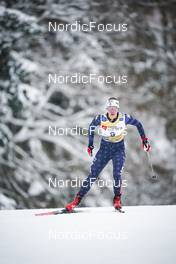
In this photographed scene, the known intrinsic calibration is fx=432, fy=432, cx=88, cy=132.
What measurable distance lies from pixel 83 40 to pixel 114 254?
7.46 feet

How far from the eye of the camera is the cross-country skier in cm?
384

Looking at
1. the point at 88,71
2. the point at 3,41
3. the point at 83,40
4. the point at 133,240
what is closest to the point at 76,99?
the point at 88,71

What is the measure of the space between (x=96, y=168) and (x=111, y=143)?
0.27m

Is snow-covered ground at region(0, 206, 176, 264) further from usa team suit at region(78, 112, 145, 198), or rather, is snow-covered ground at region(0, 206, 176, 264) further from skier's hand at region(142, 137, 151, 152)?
skier's hand at region(142, 137, 151, 152)

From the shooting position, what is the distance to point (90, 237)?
9.25 ft

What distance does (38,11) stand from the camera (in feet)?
13.4

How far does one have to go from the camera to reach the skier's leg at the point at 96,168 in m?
3.86

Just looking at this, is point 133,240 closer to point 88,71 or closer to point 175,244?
point 175,244

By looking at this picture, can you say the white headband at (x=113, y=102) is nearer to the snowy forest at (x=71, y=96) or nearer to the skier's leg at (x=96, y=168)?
the snowy forest at (x=71, y=96)

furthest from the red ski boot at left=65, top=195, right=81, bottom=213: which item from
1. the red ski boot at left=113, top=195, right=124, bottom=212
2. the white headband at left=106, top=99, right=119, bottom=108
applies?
the white headband at left=106, top=99, right=119, bottom=108

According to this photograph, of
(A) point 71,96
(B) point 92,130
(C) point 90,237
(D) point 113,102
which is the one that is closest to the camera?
(C) point 90,237

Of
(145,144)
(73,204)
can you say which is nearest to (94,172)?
(73,204)

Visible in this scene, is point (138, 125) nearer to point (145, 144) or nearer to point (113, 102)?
point (145, 144)

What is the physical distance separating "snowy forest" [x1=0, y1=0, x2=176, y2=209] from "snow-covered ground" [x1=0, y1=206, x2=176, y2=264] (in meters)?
0.34
